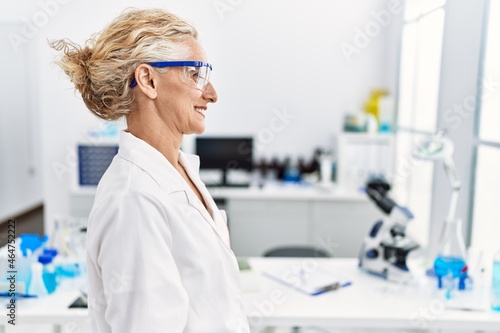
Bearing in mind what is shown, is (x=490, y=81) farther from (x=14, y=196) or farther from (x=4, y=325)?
(x=14, y=196)

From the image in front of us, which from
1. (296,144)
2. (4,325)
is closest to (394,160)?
(296,144)

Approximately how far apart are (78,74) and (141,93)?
162mm

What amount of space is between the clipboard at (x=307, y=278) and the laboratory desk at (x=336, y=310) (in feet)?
0.09

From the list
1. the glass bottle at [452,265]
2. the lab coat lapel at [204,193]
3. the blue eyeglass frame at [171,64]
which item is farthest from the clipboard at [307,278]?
the blue eyeglass frame at [171,64]

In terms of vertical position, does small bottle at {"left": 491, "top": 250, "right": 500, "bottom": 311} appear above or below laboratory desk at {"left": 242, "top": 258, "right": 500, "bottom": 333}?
above

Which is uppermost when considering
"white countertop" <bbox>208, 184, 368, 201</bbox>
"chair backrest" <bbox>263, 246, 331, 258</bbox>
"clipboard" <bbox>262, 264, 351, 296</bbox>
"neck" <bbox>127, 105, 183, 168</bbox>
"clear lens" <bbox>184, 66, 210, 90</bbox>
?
"clear lens" <bbox>184, 66, 210, 90</bbox>

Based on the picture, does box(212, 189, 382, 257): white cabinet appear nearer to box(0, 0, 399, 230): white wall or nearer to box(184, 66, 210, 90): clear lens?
box(0, 0, 399, 230): white wall

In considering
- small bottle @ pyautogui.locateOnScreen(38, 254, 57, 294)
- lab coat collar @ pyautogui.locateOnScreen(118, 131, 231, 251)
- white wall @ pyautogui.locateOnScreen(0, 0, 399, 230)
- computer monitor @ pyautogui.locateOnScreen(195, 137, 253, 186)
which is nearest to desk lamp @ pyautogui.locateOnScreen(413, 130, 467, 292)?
lab coat collar @ pyautogui.locateOnScreen(118, 131, 231, 251)

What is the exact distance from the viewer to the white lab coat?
33.8 inches

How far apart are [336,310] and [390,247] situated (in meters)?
0.47

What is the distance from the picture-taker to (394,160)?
158 inches

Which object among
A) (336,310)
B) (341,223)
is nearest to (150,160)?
(336,310)

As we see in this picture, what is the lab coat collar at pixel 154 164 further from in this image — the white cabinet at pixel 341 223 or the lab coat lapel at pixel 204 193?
the white cabinet at pixel 341 223

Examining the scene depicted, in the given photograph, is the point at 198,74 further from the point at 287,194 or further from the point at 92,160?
the point at 92,160
